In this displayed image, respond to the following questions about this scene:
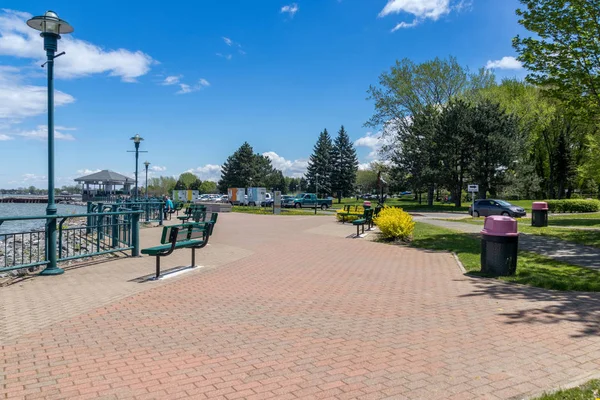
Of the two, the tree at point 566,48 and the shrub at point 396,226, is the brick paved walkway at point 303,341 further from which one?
the tree at point 566,48

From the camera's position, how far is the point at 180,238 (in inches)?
328

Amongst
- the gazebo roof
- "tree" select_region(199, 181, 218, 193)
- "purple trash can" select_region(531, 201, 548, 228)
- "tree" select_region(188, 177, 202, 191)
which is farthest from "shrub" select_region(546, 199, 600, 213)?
"tree" select_region(199, 181, 218, 193)

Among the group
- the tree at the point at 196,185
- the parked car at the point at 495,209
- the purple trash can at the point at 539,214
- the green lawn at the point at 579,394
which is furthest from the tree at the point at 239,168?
the green lawn at the point at 579,394

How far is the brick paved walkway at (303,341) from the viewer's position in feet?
10.9

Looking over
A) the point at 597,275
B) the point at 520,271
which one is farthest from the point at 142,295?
the point at 597,275

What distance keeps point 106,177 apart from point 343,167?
42.8 meters

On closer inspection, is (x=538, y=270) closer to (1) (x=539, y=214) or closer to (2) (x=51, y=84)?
(2) (x=51, y=84)

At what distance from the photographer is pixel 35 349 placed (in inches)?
160

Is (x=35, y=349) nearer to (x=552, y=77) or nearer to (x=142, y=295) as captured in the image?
(x=142, y=295)

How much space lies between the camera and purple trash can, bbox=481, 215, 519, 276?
785cm

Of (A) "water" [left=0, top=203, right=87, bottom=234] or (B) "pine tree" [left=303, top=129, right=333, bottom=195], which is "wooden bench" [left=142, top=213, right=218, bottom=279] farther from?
(B) "pine tree" [left=303, top=129, right=333, bottom=195]

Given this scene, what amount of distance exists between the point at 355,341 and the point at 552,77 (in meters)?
13.8

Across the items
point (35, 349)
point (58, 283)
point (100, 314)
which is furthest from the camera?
point (58, 283)

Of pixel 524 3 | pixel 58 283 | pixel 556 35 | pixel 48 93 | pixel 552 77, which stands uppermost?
pixel 524 3
